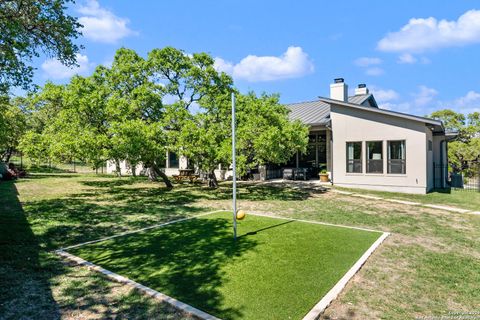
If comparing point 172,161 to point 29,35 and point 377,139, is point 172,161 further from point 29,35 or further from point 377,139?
point 29,35

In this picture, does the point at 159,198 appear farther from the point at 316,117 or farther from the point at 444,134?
the point at 444,134

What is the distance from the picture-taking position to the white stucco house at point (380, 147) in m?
15.9

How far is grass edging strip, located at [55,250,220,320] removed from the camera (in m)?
3.77

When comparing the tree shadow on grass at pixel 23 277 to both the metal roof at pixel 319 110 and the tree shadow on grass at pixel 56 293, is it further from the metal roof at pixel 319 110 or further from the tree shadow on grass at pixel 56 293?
the metal roof at pixel 319 110

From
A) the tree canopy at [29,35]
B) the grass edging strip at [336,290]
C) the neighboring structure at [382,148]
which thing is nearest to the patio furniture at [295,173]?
the neighboring structure at [382,148]

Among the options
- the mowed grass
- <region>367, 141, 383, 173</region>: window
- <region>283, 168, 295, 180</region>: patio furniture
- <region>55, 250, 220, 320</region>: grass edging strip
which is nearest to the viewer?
<region>55, 250, 220, 320</region>: grass edging strip

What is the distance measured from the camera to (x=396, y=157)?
16688 mm

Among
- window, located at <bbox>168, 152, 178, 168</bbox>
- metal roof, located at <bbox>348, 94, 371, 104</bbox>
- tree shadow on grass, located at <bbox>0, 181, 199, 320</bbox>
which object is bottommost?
tree shadow on grass, located at <bbox>0, 181, 199, 320</bbox>

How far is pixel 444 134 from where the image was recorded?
1934 centimetres

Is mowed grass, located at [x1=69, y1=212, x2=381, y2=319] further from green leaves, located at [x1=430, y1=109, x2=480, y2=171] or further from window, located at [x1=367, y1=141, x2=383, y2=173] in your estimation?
green leaves, located at [x1=430, y1=109, x2=480, y2=171]

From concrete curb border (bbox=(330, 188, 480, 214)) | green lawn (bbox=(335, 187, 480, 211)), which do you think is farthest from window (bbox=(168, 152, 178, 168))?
green lawn (bbox=(335, 187, 480, 211))

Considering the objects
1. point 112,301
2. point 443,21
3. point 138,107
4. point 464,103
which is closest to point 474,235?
point 112,301

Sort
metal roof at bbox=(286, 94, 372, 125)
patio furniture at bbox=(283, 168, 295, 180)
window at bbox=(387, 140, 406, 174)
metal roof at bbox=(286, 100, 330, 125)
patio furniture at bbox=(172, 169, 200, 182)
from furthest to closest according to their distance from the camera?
patio furniture at bbox=(283, 168, 295, 180) < patio furniture at bbox=(172, 169, 200, 182) < metal roof at bbox=(286, 94, 372, 125) < metal roof at bbox=(286, 100, 330, 125) < window at bbox=(387, 140, 406, 174)

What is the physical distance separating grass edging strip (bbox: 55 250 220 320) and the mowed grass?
106mm
